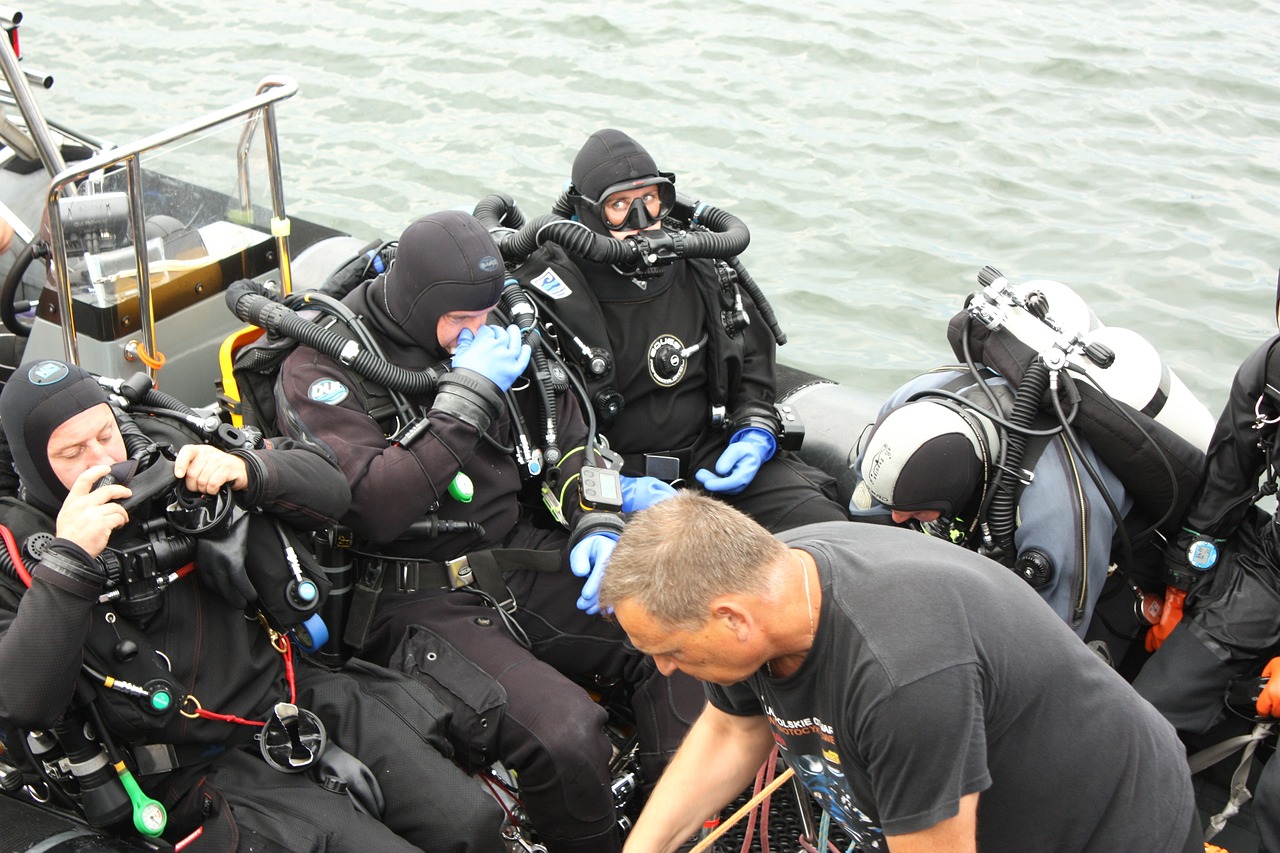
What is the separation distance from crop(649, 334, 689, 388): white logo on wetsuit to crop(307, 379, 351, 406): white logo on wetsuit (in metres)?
0.95

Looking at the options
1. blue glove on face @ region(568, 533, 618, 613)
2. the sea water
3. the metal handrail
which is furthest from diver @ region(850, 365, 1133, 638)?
the sea water

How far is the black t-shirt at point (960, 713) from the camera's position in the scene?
1504 mm

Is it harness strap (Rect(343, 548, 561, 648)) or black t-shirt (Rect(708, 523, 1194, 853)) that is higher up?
black t-shirt (Rect(708, 523, 1194, 853))

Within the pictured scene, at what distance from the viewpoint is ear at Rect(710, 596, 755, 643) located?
5.02 ft

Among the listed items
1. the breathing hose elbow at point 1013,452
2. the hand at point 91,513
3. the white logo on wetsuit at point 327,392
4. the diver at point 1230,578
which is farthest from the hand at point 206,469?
the diver at point 1230,578

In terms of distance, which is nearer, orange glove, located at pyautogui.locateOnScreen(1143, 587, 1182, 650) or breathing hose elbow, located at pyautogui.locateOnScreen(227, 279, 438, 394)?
breathing hose elbow, located at pyautogui.locateOnScreen(227, 279, 438, 394)

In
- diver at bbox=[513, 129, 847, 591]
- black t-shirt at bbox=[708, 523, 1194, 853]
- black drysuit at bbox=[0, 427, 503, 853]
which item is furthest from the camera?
diver at bbox=[513, 129, 847, 591]

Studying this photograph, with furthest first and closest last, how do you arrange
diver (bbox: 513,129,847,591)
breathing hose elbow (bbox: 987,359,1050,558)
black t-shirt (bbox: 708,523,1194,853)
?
diver (bbox: 513,129,847,591), breathing hose elbow (bbox: 987,359,1050,558), black t-shirt (bbox: 708,523,1194,853)

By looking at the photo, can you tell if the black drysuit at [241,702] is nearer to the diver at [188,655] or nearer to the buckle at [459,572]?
the diver at [188,655]

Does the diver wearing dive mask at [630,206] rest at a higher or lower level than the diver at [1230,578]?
higher

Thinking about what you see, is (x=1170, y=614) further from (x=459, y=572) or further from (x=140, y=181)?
(x=140, y=181)

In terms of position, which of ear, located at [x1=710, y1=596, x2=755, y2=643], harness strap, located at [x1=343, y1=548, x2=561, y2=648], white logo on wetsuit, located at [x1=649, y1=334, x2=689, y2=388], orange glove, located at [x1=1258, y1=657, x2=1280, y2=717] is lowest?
harness strap, located at [x1=343, y1=548, x2=561, y2=648]

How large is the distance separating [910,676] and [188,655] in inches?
56.1

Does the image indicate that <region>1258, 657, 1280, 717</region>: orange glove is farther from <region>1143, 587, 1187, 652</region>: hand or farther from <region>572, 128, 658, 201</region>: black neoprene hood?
<region>572, 128, 658, 201</region>: black neoprene hood
